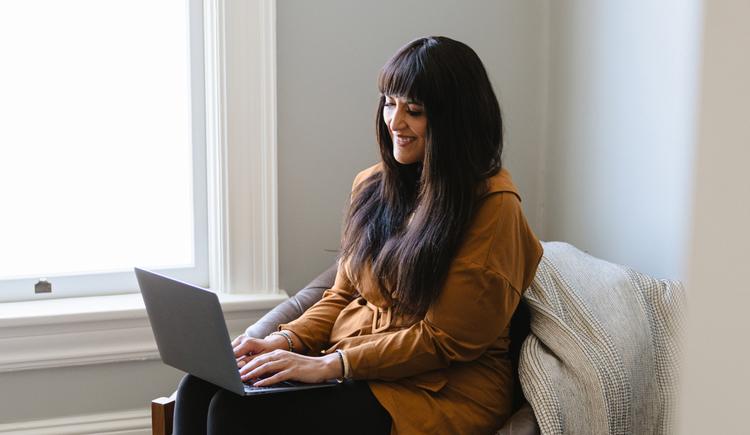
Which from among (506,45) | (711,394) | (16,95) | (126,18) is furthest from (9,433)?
(711,394)

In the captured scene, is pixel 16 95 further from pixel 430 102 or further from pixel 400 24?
pixel 430 102

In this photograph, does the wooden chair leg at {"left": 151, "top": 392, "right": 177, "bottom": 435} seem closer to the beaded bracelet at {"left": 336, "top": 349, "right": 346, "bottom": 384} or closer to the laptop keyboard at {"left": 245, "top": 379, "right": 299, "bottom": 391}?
the laptop keyboard at {"left": 245, "top": 379, "right": 299, "bottom": 391}

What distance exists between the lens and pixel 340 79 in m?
2.44

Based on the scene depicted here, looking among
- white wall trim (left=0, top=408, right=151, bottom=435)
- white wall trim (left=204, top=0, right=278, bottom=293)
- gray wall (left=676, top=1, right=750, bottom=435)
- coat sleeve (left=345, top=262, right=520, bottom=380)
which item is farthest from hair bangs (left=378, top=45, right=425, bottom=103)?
gray wall (left=676, top=1, right=750, bottom=435)

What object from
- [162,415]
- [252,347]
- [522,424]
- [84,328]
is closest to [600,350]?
[522,424]

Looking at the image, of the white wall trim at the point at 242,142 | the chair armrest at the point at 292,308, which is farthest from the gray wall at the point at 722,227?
the white wall trim at the point at 242,142

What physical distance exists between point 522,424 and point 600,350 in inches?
8.8

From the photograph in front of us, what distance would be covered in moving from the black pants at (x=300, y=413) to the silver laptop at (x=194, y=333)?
0.02m

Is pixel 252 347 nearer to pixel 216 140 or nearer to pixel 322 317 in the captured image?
pixel 322 317

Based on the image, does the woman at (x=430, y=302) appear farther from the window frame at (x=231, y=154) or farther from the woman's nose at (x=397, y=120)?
the window frame at (x=231, y=154)

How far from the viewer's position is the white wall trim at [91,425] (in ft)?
7.60

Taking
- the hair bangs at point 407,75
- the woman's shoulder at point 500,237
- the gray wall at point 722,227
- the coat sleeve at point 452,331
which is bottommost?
the coat sleeve at point 452,331

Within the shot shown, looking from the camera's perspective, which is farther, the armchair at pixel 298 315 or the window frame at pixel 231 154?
the window frame at pixel 231 154

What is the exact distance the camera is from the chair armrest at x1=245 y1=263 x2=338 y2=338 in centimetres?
195
